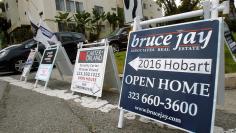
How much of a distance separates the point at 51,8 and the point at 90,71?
A: 22352mm

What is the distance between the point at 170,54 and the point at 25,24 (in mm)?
30259

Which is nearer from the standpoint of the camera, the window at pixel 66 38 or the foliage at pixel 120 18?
the window at pixel 66 38

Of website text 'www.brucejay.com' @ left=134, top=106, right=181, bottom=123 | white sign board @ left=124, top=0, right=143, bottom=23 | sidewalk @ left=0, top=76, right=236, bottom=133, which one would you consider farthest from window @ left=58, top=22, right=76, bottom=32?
website text 'www.brucejay.com' @ left=134, top=106, right=181, bottom=123

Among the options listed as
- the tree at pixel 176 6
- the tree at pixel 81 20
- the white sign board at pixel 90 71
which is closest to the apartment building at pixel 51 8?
the tree at pixel 81 20

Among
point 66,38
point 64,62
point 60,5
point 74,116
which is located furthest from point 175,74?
point 60,5

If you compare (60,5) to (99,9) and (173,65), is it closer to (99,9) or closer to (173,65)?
(99,9)

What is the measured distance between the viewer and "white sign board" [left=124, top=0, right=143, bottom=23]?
12.6 feet

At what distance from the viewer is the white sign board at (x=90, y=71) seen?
493cm

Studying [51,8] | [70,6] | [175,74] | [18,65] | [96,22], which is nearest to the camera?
[175,74]

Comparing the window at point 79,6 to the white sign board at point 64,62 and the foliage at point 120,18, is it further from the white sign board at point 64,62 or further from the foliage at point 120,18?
the white sign board at point 64,62

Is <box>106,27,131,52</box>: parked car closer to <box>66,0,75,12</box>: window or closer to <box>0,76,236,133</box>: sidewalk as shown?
<box>0,76,236,133</box>: sidewalk

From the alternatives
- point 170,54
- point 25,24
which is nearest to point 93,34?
point 25,24

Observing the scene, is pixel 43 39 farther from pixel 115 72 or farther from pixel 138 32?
pixel 138 32

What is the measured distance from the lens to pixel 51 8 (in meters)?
26.1
